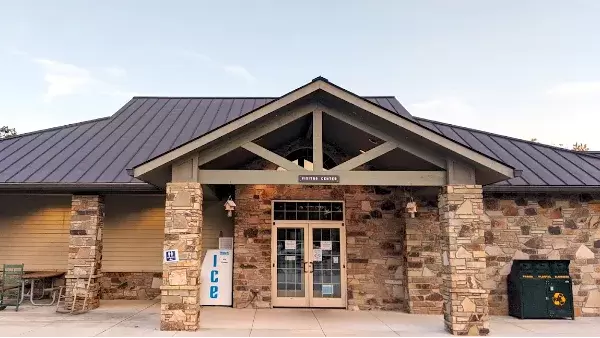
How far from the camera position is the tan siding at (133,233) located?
10328 mm

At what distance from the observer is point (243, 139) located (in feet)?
23.7

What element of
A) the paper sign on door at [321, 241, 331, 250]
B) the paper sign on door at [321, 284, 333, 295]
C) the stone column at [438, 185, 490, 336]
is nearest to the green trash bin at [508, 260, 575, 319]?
the stone column at [438, 185, 490, 336]

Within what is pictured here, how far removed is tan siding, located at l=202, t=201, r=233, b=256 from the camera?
10.2m

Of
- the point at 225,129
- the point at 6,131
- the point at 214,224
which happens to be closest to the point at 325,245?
the point at 214,224

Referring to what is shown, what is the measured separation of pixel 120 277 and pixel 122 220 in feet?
4.61

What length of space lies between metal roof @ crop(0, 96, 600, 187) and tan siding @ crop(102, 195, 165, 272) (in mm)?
1422

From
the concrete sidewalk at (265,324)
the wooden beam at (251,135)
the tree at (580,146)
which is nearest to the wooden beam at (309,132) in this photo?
the wooden beam at (251,135)

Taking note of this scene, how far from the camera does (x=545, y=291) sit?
8.17m

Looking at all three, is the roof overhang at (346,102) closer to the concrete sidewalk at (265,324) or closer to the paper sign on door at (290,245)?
the concrete sidewalk at (265,324)

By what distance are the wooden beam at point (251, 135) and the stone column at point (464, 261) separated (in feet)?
9.48

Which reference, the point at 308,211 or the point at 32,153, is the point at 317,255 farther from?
the point at 32,153

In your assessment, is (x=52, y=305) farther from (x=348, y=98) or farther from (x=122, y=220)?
(x=348, y=98)

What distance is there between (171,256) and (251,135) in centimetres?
245

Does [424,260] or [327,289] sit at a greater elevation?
[424,260]
